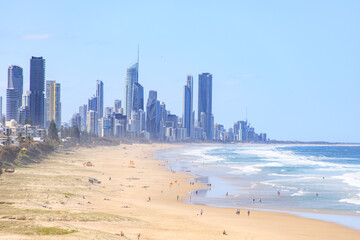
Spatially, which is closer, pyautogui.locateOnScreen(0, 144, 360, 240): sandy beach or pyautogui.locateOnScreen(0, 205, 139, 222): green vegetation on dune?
pyautogui.locateOnScreen(0, 144, 360, 240): sandy beach

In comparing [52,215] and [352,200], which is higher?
[52,215]

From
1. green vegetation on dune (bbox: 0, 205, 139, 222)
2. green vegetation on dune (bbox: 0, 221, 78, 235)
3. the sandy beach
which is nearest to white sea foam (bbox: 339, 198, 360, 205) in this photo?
the sandy beach

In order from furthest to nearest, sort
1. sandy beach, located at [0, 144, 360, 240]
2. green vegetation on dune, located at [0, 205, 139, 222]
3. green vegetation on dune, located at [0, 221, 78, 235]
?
green vegetation on dune, located at [0, 205, 139, 222] < sandy beach, located at [0, 144, 360, 240] < green vegetation on dune, located at [0, 221, 78, 235]

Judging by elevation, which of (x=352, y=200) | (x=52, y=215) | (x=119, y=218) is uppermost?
(x=52, y=215)

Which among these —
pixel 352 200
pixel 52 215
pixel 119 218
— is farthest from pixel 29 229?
pixel 352 200

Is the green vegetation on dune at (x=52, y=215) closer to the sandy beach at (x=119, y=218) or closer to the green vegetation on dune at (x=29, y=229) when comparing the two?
the sandy beach at (x=119, y=218)

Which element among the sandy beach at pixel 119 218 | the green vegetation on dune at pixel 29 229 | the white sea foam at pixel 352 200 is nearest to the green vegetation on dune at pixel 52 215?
the sandy beach at pixel 119 218

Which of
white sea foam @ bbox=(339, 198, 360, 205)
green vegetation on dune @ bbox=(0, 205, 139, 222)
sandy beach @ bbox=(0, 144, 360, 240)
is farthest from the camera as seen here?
white sea foam @ bbox=(339, 198, 360, 205)

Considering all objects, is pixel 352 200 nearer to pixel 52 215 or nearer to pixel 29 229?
pixel 52 215

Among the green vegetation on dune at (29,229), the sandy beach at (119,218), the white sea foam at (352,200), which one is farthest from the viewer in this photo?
the white sea foam at (352,200)

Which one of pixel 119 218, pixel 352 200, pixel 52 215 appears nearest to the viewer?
pixel 52 215

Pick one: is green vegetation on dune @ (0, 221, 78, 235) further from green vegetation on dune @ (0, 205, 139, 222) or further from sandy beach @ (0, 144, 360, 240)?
green vegetation on dune @ (0, 205, 139, 222)

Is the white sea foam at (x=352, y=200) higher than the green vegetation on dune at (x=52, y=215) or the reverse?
the reverse

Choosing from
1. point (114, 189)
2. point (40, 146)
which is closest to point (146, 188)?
point (114, 189)
